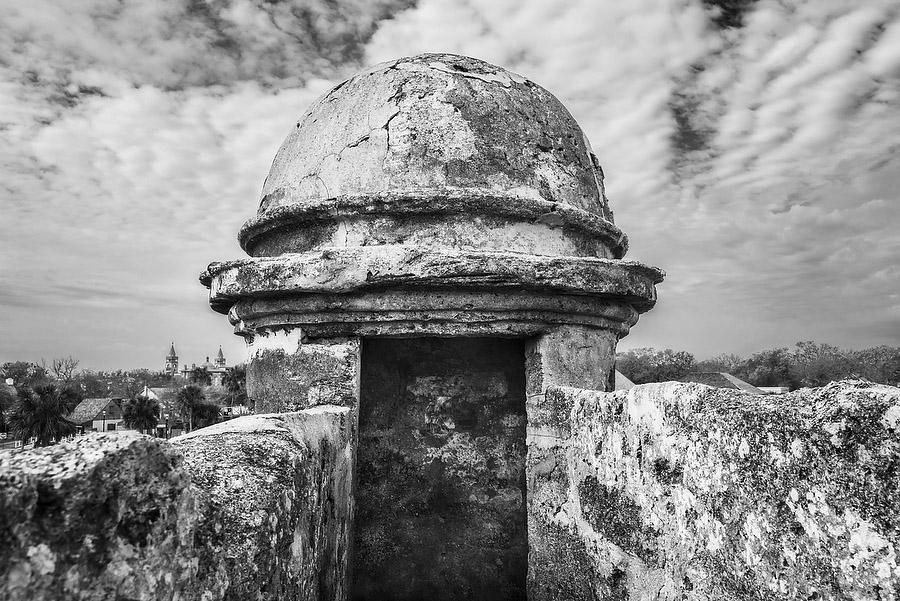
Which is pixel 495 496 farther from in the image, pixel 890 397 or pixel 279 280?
pixel 890 397

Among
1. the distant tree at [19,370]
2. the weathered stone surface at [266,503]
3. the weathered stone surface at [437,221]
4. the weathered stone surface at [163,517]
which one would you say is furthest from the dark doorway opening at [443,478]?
the distant tree at [19,370]

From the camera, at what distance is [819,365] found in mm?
37562

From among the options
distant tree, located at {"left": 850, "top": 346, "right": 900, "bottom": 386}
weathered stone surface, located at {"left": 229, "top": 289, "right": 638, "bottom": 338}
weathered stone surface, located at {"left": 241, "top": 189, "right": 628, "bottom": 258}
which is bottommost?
weathered stone surface, located at {"left": 229, "top": 289, "right": 638, "bottom": 338}

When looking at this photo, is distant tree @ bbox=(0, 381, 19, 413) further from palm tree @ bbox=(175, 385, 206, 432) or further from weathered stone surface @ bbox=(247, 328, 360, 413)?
weathered stone surface @ bbox=(247, 328, 360, 413)

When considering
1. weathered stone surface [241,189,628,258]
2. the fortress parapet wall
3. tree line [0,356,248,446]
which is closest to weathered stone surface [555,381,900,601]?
the fortress parapet wall

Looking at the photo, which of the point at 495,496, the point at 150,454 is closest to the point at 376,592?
the point at 495,496

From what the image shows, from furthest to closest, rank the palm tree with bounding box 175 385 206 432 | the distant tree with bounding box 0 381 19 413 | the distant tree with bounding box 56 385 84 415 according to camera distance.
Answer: the distant tree with bounding box 0 381 19 413 < the palm tree with bounding box 175 385 206 432 < the distant tree with bounding box 56 385 84 415

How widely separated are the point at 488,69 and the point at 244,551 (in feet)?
10.3

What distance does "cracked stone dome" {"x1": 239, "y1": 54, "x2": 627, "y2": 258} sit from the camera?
3.23 metres

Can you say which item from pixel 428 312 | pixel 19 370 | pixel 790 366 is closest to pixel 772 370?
pixel 790 366

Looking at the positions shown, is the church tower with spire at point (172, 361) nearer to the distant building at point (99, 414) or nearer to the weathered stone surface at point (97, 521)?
the distant building at point (99, 414)

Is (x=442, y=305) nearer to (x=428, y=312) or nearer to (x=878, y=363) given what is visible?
(x=428, y=312)

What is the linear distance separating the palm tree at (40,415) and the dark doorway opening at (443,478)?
3312cm

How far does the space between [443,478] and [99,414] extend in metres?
50.8
